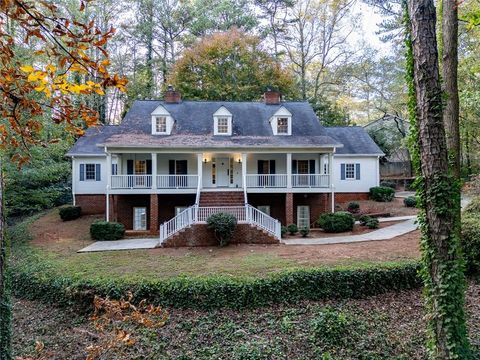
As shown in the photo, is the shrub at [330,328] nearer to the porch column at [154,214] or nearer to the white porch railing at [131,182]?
the porch column at [154,214]

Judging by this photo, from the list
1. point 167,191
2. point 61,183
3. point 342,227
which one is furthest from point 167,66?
point 342,227

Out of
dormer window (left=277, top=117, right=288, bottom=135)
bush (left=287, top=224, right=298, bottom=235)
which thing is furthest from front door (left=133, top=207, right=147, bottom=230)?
dormer window (left=277, top=117, right=288, bottom=135)

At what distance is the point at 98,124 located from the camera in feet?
8.35

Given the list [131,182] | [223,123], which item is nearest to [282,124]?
[223,123]

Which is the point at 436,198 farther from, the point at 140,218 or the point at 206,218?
the point at 140,218

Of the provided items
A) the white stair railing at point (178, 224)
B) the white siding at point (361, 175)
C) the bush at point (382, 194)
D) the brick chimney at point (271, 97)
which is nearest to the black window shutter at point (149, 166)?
the white stair railing at point (178, 224)

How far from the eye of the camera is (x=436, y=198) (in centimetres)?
479

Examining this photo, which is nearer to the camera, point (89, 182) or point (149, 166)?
point (149, 166)

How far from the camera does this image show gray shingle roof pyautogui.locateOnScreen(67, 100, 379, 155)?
646 inches

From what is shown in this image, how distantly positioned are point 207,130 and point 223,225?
7258 mm

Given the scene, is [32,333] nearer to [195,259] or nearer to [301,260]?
[195,259]

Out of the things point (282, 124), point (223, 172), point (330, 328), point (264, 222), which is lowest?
point (330, 328)

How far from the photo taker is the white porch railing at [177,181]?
16422 millimetres

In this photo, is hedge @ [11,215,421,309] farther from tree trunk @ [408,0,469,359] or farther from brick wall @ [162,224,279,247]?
brick wall @ [162,224,279,247]
